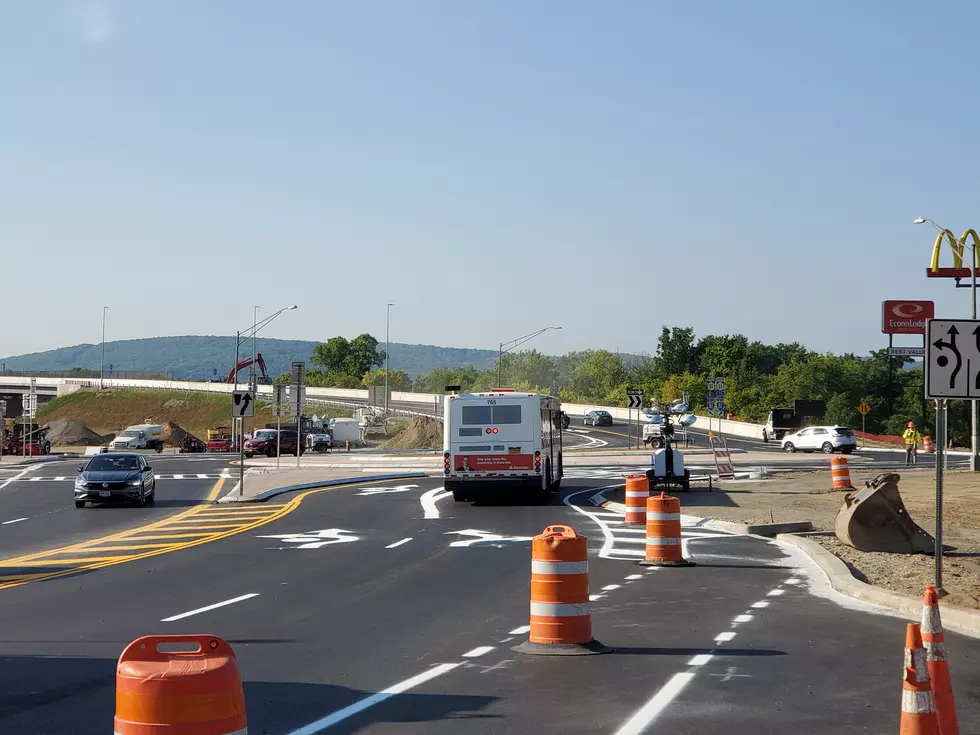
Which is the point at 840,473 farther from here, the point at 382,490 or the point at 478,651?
the point at 478,651

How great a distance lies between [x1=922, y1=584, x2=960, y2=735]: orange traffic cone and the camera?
7.21 m

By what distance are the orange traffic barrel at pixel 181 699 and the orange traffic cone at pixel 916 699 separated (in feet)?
12.3

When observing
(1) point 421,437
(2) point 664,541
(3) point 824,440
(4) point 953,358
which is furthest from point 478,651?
(1) point 421,437

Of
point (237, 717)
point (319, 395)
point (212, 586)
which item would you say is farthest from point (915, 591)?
point (319, 395)

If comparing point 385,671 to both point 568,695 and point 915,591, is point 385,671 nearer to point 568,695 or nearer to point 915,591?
point 568,695

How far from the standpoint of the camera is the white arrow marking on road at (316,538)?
2203 cm

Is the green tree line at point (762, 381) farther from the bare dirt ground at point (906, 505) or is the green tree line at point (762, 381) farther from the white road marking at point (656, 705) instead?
the white road marking at point (656, 705)

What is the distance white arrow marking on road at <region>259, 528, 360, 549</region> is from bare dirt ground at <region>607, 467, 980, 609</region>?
834 cm

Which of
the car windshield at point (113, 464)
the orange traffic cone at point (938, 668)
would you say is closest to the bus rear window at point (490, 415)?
the car windshield at point (113, 464)

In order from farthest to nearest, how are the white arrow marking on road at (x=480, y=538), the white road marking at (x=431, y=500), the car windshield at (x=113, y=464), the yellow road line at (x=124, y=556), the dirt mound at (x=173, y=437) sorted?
the dirt mound at (x=173, y=437), the car windshield at (x=113, y=464), the white road marking at (x=431, y=500), the white arrow marking on road at (x=480, y=538), the yellow road line at (x=124, y=556)

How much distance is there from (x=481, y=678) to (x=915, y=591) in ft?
23.5

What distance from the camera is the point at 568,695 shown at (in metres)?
9.02

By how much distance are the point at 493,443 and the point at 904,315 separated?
209 feet

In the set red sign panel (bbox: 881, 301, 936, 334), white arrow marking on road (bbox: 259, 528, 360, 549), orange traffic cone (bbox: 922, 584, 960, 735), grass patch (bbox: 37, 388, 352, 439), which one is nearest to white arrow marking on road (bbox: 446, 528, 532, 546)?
white arrow marking on road (bbox: 259, 528, 360, 549)
